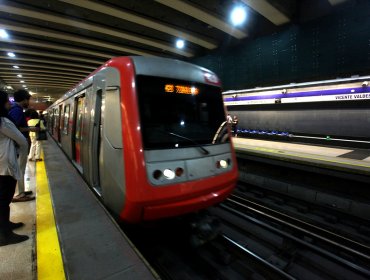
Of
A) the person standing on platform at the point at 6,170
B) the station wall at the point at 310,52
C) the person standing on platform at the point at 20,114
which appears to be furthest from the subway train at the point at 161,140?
the station wall at the point at 310,52

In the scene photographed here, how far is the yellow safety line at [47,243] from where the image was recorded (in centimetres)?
216

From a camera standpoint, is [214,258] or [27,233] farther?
[214,258]

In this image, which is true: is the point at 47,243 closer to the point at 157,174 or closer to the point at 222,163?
the point at 157,174

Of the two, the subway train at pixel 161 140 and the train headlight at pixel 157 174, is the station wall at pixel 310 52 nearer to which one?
the subway train at pixel 161 140

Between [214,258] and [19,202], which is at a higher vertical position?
[19,202]

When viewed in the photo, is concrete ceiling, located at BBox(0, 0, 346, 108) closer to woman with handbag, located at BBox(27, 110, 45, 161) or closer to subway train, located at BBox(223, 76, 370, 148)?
woman with handbag, located at BBox(27, 110, 45, 161)

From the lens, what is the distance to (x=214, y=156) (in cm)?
302

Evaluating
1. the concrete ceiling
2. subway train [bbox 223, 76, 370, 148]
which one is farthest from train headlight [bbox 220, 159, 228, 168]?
subway train [bbox 223, 76, 370, 148]

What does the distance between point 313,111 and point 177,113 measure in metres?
8.70

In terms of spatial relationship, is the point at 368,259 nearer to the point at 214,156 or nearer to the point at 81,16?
the point at 214,156

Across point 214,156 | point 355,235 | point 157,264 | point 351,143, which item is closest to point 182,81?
point 214,156

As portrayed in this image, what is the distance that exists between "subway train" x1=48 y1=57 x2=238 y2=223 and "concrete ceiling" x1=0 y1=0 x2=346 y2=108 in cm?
322

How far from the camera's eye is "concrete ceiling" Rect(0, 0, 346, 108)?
554cm

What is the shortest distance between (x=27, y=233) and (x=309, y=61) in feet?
24.2
